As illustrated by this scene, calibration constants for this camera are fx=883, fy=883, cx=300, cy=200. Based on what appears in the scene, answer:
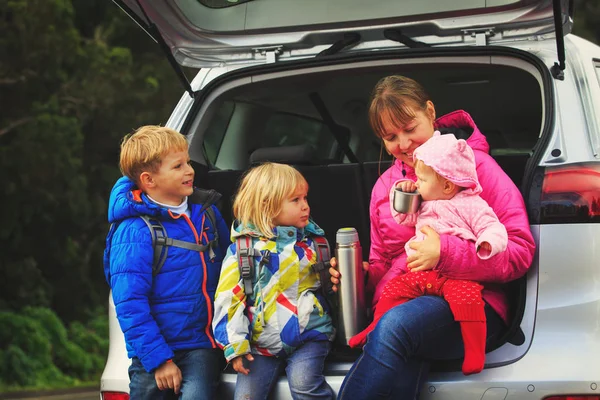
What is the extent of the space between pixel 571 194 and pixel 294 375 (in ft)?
A: 3.15

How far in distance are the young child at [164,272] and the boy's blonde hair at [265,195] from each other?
18 cm

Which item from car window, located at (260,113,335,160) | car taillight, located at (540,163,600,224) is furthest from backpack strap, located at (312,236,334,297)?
car window, located at (260,113,335,160)

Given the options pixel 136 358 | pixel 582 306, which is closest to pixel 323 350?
pixel 136 358

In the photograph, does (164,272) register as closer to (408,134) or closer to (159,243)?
(159,243)

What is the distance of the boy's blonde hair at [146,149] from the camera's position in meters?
2.94

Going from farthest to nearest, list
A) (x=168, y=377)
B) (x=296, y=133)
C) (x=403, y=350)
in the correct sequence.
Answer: (x=296, y=133) → (x=168, y=377) → (x=403, y=350)

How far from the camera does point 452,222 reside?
2.60m

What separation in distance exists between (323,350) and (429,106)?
2.94 feet

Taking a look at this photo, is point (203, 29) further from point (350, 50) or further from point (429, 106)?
point (429, 106)

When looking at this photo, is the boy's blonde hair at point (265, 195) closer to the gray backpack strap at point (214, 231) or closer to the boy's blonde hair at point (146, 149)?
the gray backpack strap at point (214, 231)

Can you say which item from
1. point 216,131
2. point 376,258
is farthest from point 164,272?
point 216,131

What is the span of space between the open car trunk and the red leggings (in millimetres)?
75

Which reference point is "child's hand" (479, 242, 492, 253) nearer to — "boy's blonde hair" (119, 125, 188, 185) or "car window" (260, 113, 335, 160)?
"boy's blonde hair" (119, 125, 188, 185)

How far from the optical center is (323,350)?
8.92ft
